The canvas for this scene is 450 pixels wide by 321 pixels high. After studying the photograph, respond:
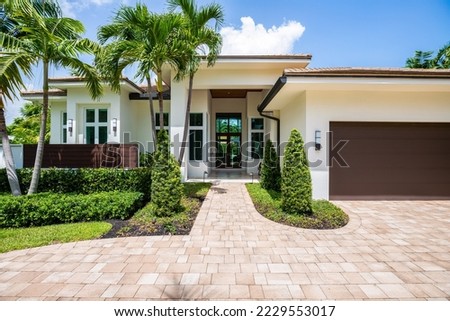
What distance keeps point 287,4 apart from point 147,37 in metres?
5.76

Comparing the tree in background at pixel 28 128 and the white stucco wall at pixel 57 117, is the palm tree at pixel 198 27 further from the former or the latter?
the tree in background at pixel 28 128

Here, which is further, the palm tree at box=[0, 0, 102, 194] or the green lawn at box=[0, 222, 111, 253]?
the palm tree at box=[0, 0, 102, 194]

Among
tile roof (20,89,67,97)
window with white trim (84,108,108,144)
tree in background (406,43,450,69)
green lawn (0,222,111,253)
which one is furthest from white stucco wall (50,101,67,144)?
tree in background (406,43,450,69)

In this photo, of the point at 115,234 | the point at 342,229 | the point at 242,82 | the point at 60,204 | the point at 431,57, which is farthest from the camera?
the point at 431,57

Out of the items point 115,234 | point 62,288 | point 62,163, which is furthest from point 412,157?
point 62,163

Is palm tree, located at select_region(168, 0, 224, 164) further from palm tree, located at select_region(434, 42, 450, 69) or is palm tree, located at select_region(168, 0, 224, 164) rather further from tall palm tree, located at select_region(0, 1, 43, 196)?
palm tree, located at select_region(434, 42, 450, 69)

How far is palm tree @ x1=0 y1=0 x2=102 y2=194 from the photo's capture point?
5.81 meters

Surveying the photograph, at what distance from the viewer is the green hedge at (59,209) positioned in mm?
5582

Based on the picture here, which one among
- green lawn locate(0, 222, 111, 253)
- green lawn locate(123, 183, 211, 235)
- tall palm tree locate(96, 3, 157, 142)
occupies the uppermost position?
tall palm tree locate(96, 3, 157, 142)

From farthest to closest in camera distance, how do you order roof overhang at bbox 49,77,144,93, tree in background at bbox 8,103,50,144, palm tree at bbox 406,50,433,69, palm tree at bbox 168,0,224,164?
palm tree at bbox 406,50,433,69
tree in background at bbox 8,103,50,144
roof overhang at bbox 49,77,144,93
palm tree at bbox 168,0,224,164

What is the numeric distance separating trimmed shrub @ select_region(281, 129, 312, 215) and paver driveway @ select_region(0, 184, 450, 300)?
0.82 metres

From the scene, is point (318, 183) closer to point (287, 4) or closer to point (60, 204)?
point (287, 4)

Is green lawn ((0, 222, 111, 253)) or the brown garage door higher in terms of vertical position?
the brown garage door
